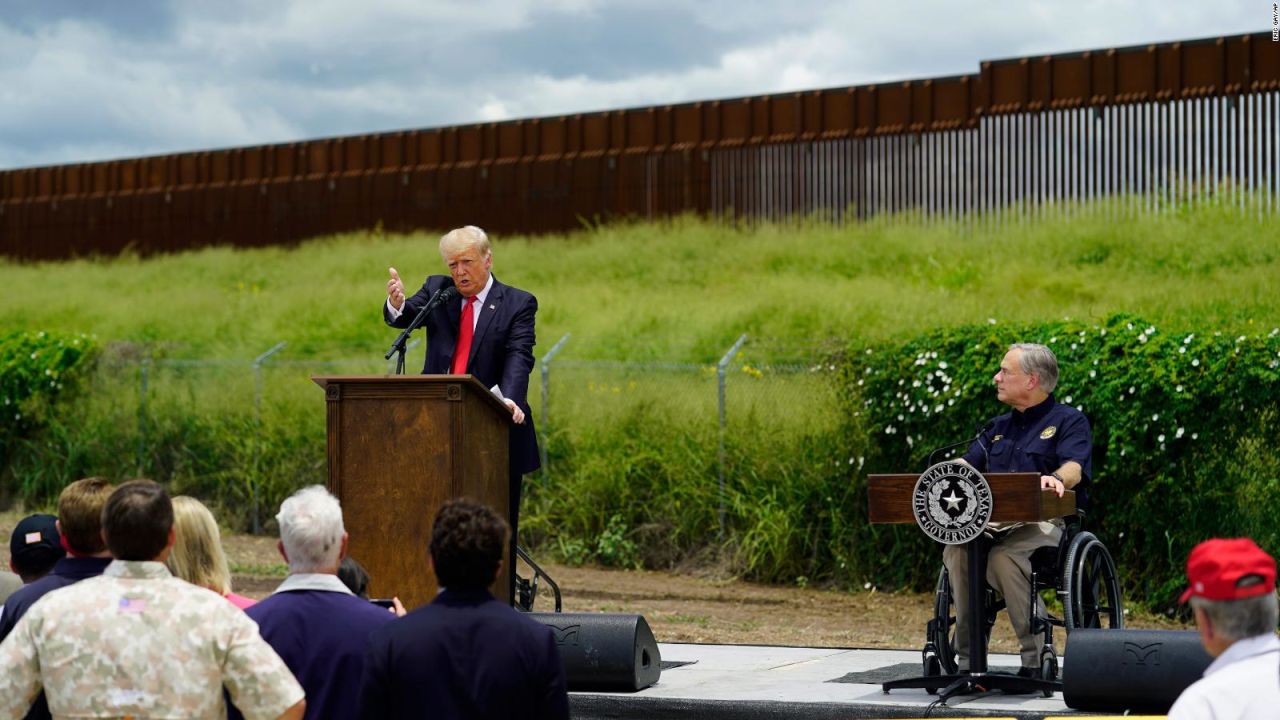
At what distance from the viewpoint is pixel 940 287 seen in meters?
19.4

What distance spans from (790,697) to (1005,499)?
121cm

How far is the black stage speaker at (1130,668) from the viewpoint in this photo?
5918mm

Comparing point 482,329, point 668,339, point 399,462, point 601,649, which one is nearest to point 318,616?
point 399,462

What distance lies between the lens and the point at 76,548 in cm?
435

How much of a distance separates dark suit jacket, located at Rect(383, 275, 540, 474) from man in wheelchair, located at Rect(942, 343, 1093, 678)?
6.28 feet

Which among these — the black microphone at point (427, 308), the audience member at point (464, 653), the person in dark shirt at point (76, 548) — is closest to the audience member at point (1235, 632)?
the audience member at point (464, 653)

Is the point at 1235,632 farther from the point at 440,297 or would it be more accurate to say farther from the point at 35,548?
the point at 440,297

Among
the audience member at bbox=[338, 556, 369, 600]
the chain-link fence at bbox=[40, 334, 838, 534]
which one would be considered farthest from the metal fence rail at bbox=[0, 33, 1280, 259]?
the audience member at bbox=[338, 556, 369, 600]

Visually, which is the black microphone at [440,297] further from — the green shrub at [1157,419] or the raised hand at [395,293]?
the green shrub at [1157,419]

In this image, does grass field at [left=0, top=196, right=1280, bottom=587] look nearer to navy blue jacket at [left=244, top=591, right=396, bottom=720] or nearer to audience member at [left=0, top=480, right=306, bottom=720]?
navy blue jacket at [left=244, top=591, right=396, bottom=720]

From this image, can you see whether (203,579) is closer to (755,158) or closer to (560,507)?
(560,507)

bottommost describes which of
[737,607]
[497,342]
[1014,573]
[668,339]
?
[737,607]

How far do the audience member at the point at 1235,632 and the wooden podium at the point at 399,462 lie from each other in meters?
3.36

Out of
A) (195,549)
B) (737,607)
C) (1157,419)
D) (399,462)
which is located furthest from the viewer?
(737,607)
